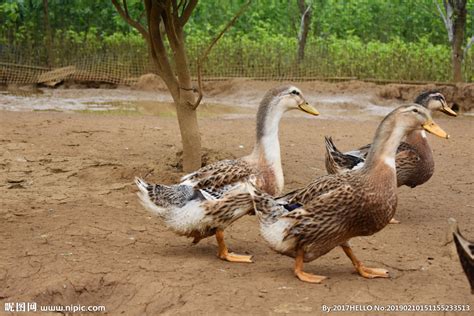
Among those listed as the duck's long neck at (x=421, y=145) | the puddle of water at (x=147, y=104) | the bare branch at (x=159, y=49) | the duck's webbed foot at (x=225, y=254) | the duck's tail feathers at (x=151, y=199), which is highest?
the bare branch at (x=159, y=49)

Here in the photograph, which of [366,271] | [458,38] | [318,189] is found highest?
[458,38]

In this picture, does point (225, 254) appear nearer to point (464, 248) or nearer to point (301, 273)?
point (301, 273)

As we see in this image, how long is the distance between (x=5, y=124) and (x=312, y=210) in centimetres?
696

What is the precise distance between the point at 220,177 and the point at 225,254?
55cm

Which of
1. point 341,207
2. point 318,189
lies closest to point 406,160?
point 318,189

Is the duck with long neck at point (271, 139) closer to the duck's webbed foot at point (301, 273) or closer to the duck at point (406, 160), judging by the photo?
the duck's webbed foot at point (301, 273)

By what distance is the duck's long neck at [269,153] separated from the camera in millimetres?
5652

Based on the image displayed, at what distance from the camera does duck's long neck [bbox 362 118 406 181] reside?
4.90 meters

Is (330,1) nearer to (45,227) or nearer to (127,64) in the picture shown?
(127,64)

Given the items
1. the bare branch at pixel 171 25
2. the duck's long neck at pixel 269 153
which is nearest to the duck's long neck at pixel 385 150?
the duck's long neck at pixel 269 153

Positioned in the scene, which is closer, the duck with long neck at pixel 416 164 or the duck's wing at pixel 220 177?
the duck's wing at pixel 220 177

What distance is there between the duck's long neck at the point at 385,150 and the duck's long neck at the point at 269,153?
0.87 m

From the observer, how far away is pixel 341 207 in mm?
4816

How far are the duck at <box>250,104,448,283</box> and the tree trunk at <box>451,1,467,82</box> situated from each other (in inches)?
356
